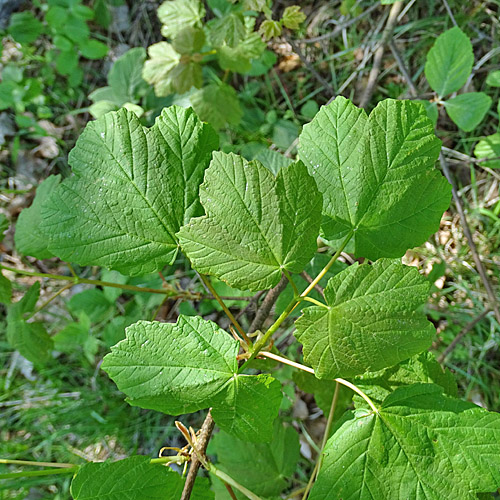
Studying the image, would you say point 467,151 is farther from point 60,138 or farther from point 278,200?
point 60,138

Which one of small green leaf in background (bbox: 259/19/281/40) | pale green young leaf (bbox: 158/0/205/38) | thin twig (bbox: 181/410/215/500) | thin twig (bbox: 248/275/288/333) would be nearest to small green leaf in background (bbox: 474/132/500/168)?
small green leaf in background (bbox: 259/19/281/40)

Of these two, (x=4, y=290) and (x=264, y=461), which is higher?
(x=4, y=290)

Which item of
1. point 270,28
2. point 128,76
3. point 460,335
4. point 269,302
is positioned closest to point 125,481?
point 269,302

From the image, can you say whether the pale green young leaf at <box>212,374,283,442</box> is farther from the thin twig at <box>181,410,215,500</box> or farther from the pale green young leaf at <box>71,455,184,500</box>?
the pale green young leaf at <box>71,455,184,500</box>

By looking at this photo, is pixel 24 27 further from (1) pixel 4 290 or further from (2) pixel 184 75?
(1) pixel 4 290

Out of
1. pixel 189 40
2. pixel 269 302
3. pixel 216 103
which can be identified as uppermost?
pixel 189 40

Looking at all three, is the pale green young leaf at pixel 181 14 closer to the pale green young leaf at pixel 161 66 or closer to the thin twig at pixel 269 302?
the pale green young leaf at pixel 161 66

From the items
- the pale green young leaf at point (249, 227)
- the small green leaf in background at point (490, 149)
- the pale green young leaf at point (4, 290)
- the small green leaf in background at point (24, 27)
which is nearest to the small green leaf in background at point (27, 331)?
the pale green young leaf at point (4, 290)
